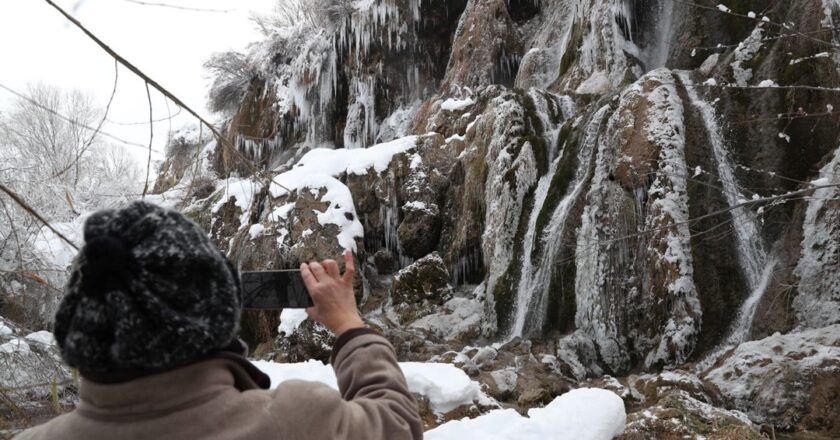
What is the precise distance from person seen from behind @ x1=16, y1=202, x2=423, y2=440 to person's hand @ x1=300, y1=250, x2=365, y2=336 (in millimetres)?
262

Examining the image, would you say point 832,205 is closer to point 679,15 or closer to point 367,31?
point 679,15

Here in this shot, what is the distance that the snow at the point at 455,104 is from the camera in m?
13.1

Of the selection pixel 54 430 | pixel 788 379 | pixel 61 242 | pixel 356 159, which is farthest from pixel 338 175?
pixel 54 430

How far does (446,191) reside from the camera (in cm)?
1210

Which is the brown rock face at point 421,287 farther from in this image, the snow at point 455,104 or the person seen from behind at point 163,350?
the person seen from behind at point 163,350

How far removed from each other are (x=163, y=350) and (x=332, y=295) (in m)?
0.46

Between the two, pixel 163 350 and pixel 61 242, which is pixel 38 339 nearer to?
pixel 61 242

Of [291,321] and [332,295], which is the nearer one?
[332,295]

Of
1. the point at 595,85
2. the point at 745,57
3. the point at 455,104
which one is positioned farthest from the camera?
the point at 455,104

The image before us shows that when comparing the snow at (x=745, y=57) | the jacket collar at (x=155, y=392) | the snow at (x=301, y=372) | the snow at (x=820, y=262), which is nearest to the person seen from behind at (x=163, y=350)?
the jacket collar at (x=155, y=392)

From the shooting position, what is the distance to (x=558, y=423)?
3.31m

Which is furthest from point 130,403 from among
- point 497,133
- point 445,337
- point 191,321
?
point 497,133

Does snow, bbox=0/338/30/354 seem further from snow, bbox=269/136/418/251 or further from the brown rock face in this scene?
the brown rock face

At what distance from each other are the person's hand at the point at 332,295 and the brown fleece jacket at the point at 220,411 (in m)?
0.20
